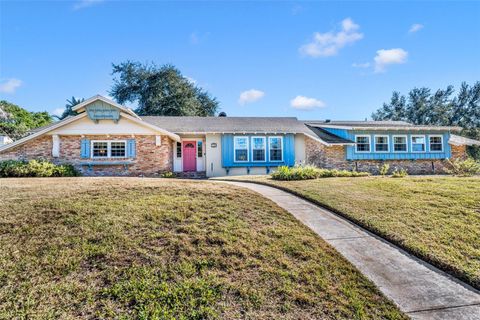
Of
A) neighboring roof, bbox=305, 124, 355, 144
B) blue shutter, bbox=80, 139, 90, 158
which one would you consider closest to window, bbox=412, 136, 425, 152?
neighboring roof, bbox=305, 124, 355, 144

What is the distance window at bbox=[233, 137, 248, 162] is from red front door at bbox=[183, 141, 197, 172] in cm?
271

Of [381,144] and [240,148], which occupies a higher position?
[381,144]

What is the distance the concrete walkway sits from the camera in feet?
10.7

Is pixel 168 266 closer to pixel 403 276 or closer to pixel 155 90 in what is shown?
pixel 403 276

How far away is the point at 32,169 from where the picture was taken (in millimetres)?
12570

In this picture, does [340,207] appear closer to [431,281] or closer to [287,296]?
[431,281]

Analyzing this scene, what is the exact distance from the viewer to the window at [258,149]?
661 inches

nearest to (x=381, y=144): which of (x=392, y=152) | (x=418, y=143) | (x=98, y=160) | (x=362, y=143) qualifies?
(x=392, y=152)

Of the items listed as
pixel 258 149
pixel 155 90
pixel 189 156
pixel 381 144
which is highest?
pixel 155 90

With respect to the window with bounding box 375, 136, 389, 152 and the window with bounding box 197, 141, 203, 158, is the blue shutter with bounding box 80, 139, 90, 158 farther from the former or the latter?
the window with bounding box 375, 136, 389, 152

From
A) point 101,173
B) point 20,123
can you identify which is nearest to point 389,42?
point 101,173

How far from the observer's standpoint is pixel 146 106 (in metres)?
31.8

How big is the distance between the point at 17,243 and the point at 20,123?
35884 millimetres

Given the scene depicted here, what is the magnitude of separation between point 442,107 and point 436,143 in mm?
29435
